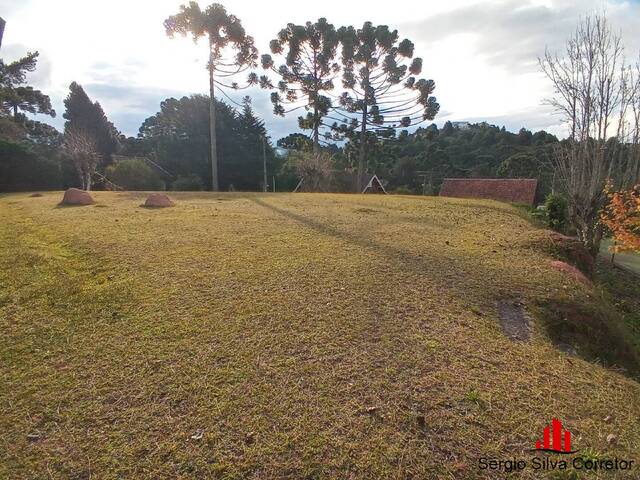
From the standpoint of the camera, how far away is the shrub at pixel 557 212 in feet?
37.5

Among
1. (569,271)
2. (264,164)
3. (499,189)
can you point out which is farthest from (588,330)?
(264,164)

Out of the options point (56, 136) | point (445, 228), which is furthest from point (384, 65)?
point (56, 136)

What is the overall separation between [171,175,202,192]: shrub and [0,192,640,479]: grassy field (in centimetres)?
2113

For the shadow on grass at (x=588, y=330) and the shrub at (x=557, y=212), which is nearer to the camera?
the shadow on grass at (x=588, y=330)

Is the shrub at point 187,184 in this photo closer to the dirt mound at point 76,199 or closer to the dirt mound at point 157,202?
the dirt mound at point 76,199

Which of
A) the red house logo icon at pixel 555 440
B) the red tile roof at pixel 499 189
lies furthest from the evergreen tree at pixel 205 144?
the red house logo icon at pixel 555 440

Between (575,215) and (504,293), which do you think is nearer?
(504,293)

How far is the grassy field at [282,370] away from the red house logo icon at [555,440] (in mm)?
42

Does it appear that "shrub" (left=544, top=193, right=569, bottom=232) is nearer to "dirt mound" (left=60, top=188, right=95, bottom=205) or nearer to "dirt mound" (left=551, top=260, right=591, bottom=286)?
"dirt mound" (left=551, top=260, right=591, bottom=286)

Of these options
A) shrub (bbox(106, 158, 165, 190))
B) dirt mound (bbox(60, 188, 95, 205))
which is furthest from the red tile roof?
dirt mound (bbox(60, 188, 95, 205))

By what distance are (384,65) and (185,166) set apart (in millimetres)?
16379

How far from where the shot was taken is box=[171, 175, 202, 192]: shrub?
2480 centimetres

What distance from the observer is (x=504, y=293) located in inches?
154

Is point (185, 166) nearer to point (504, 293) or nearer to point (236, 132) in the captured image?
point (236, 132)
